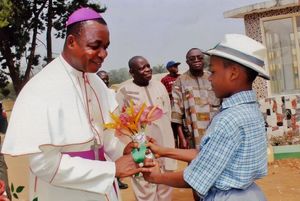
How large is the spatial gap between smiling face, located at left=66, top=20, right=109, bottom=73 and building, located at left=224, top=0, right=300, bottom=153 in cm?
823

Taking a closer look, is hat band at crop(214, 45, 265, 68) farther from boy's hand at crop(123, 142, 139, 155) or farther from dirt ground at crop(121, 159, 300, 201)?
dirt ground at crop(121, 159, 300, 201)

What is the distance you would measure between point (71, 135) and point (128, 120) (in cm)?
43

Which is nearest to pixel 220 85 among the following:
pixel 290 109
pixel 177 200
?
pixel 177 200

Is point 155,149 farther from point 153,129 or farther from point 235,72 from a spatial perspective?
point 153,129

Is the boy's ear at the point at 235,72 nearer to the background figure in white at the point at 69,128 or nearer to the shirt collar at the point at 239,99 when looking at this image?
the shirt collar at the point at 239,99

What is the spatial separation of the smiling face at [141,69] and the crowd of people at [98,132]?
3.21 metres

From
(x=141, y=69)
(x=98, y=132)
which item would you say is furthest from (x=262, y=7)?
(x=98, y=132)

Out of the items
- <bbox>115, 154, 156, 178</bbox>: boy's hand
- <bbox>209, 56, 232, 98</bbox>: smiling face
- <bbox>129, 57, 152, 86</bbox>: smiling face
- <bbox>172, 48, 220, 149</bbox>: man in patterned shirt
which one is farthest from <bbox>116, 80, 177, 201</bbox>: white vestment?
<bbox>209, 56, 232, 98</bbox>: smiling face

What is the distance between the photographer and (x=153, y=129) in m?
6.62

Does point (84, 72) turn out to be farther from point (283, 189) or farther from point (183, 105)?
point (283, 189)

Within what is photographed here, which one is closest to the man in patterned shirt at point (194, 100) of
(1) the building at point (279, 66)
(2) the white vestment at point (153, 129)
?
(2) the white vestment at point (153, 129)

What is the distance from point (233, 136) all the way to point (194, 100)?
3989mm

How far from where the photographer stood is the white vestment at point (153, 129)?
21.7 feet

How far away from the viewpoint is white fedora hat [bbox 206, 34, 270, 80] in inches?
109
